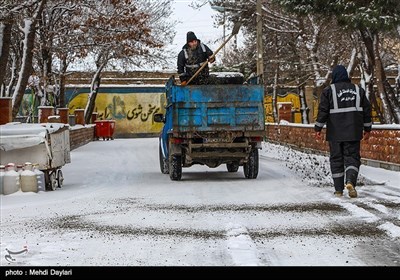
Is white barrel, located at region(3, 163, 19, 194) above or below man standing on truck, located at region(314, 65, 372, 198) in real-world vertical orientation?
below

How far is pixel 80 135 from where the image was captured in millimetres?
33812

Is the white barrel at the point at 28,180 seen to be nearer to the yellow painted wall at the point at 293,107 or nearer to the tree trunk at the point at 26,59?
the tree trunk at the point at 26,59

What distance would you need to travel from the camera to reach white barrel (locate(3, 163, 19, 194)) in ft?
37.5

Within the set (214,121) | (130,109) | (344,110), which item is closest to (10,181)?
(214,121)

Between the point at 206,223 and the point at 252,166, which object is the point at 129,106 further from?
the point at 206,223

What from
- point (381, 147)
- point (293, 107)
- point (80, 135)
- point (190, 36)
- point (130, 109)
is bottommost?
point (80, 135)

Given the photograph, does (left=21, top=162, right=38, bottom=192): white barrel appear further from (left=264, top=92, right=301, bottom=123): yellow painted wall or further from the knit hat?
(left=264, top=92, right=301, bottom=123): yellow painted wall

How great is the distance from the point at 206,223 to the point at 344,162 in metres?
3.27

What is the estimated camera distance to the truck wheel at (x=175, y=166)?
14203mm

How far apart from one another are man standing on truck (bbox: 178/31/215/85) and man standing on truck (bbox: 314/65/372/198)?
13.6 ft

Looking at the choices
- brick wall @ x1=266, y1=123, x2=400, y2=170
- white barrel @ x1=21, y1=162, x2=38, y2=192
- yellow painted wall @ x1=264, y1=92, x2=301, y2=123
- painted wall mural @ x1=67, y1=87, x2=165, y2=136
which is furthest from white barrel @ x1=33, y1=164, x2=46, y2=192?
painted wall mural @ x1=67, y1=87, x2=165, y2=136

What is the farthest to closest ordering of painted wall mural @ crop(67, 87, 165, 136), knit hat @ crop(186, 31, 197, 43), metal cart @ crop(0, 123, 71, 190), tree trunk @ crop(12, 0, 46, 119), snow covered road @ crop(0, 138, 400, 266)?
painted wall mural @ crop(67, 87, 165, 136)
tree trunk @ crop(12, 0, 46, 119)
knit hat @ crop(186, 31, 197, 43)
metal cart @ crop(0, 123, 71, 190)
snow covered road @ crop(0, 138, 400, 266)

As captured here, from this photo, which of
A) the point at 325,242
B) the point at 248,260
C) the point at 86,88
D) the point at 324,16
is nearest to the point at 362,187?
the point at 325,242

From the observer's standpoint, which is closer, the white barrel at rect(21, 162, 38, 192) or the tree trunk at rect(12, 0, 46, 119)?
the white barrel at rect(21, 162, 38, 192)
